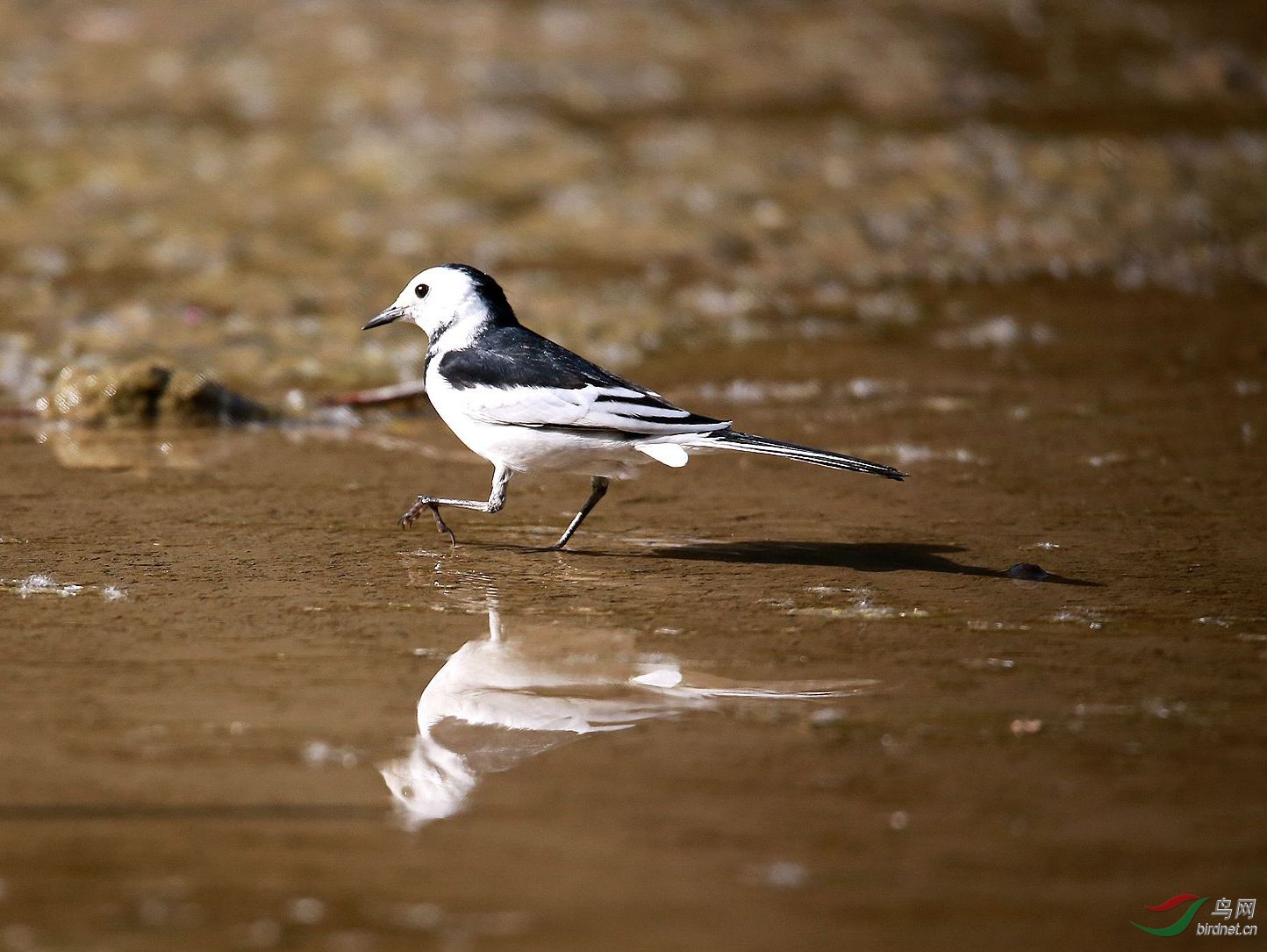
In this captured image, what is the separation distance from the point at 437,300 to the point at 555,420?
0.93 m

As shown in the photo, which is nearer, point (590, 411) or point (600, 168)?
point (590, 411)

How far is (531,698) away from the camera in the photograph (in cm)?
373

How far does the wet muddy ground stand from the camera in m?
2.85

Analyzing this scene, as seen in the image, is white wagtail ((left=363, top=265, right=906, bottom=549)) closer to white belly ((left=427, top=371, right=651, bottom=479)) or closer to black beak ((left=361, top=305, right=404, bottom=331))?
white belly ((left=427, top=371, right=651, bottom=479))

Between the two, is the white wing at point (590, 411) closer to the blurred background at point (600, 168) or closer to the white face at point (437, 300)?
the white face at point (437, 300)

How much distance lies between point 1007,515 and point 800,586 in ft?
4.15

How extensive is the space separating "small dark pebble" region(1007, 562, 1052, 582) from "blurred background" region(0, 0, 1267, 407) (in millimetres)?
4075

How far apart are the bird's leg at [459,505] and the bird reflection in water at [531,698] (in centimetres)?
103

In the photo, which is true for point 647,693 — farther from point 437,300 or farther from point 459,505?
point 437,300

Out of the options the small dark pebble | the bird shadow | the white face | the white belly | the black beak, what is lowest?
the bird shadow

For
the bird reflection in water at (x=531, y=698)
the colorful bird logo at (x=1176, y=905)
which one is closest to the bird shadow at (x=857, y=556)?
the bird reflection in water at (x=531, y=698)

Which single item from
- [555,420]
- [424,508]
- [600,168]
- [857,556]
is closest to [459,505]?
[424,508]

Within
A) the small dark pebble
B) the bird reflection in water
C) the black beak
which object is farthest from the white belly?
the small dark pebble

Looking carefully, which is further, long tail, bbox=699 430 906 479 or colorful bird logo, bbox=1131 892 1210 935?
long tail, bbox=699 430 906 479
